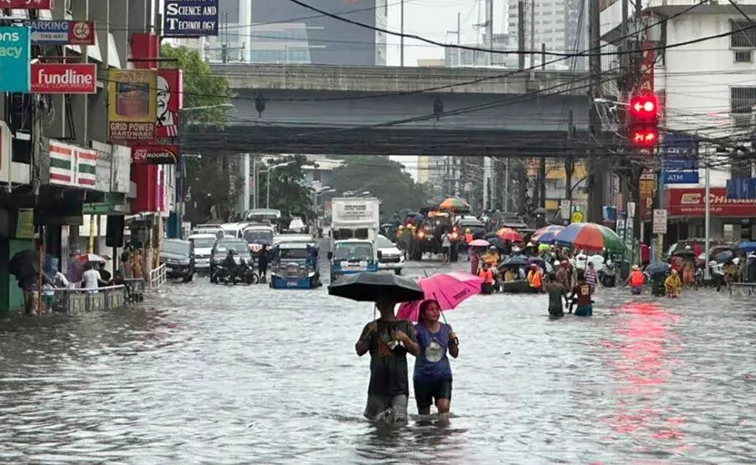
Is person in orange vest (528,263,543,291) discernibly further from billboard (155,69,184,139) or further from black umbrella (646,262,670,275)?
billboard (155,69,184,139)

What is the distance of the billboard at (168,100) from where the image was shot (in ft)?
167

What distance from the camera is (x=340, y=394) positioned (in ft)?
70.8

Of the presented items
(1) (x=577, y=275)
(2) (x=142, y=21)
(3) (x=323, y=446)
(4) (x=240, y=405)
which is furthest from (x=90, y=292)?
(3) (x=323, y=446)

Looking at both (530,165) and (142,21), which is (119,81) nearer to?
(142,21)

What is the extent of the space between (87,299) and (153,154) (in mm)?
9969

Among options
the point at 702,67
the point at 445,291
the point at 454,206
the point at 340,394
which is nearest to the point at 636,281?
the point at 702,67

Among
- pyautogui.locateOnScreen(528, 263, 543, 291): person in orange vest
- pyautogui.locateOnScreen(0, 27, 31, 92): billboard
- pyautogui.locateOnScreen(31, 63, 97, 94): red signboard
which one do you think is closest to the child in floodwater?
pyautogui.locateOnScreen(31, 63, 97, 94): red signboard

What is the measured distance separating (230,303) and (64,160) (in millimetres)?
9841

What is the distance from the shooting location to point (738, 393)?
73.3 ft

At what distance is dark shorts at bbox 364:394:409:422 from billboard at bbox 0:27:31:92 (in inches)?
585

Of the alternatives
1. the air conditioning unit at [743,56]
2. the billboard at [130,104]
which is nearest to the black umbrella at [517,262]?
the billboard at [130,104]

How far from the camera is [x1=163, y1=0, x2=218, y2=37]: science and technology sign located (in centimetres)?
4631

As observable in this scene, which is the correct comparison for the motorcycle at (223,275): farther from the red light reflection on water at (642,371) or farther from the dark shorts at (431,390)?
the dark shorts at (431,390)

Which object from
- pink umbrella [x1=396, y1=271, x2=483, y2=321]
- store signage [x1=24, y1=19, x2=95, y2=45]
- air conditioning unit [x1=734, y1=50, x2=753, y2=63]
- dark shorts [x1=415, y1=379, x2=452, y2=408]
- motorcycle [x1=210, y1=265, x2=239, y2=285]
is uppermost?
air conditioning unit [x1=734, y1=50, x2=753, y2=63]
